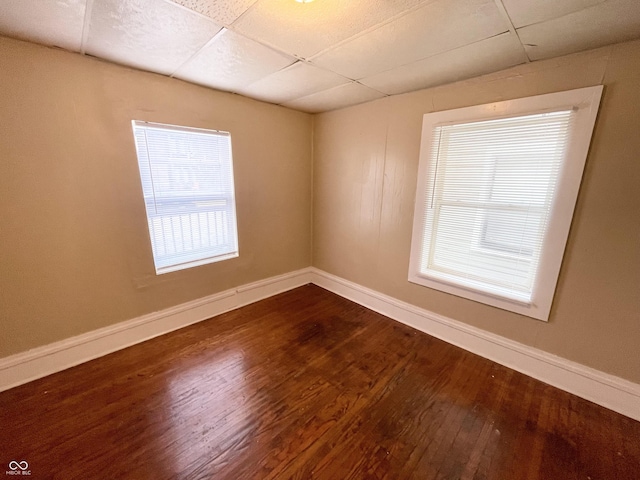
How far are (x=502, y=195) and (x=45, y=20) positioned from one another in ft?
10.1

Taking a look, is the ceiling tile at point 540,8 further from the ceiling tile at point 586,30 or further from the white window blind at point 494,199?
the white window blind at point 494,199

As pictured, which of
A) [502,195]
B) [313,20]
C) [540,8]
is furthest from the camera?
[502,195]

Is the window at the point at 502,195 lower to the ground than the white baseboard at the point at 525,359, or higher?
higher

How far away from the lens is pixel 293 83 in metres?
2.16

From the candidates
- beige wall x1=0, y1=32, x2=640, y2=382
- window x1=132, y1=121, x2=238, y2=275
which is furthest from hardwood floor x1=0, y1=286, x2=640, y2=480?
window x1=132, y1=121, x2=238, y2=275

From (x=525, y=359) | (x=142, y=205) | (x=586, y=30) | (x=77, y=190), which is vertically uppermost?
(x=586, y=30)

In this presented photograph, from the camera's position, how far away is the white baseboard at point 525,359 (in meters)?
1.62

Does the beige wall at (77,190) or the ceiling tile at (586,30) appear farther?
the beige wall at (77,190)

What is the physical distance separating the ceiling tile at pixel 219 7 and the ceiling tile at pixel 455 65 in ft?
3.68

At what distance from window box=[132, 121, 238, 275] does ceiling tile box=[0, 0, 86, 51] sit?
58 centimetres

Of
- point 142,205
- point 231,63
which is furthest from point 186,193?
point 231,63

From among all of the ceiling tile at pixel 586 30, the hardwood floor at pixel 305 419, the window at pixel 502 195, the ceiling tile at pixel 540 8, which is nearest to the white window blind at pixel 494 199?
the window at pixel 502 195

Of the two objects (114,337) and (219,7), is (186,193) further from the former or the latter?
(219,7)

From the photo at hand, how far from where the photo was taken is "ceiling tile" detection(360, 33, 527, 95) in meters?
1.50
